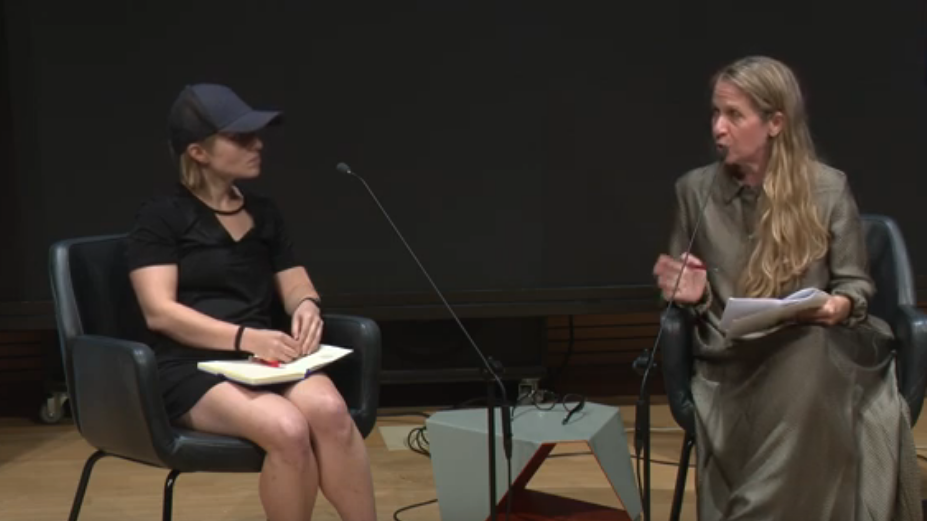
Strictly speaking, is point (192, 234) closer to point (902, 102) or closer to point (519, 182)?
point (519, 182)

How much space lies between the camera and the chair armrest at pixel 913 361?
10.7 feet

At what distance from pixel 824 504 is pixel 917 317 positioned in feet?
1.73

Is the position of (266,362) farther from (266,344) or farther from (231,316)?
(231,316)

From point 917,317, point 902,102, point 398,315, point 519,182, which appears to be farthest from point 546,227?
point 917,317

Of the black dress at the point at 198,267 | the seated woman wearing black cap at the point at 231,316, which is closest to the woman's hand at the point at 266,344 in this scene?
the seated woman wearing black cap at the point at 231,316

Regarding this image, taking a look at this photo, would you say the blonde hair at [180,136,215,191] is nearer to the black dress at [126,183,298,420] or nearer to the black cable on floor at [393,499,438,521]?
the black dress at [126,183,298,420]

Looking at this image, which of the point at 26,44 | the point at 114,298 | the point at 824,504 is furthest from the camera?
the point at 26,44

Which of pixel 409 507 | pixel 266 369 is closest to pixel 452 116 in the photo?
pixel 409 507

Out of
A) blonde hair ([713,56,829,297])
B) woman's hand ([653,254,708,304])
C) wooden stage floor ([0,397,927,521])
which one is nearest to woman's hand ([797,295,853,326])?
blonde hair ([713,56,829,297])

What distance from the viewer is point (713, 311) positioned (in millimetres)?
3414

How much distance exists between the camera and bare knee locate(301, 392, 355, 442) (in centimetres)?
313

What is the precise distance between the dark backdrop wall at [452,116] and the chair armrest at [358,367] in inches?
53.9

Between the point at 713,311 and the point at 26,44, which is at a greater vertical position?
the point at 26,44

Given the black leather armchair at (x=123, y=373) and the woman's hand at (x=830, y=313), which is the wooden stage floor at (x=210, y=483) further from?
the woman's hand at (x=830, y=313)
